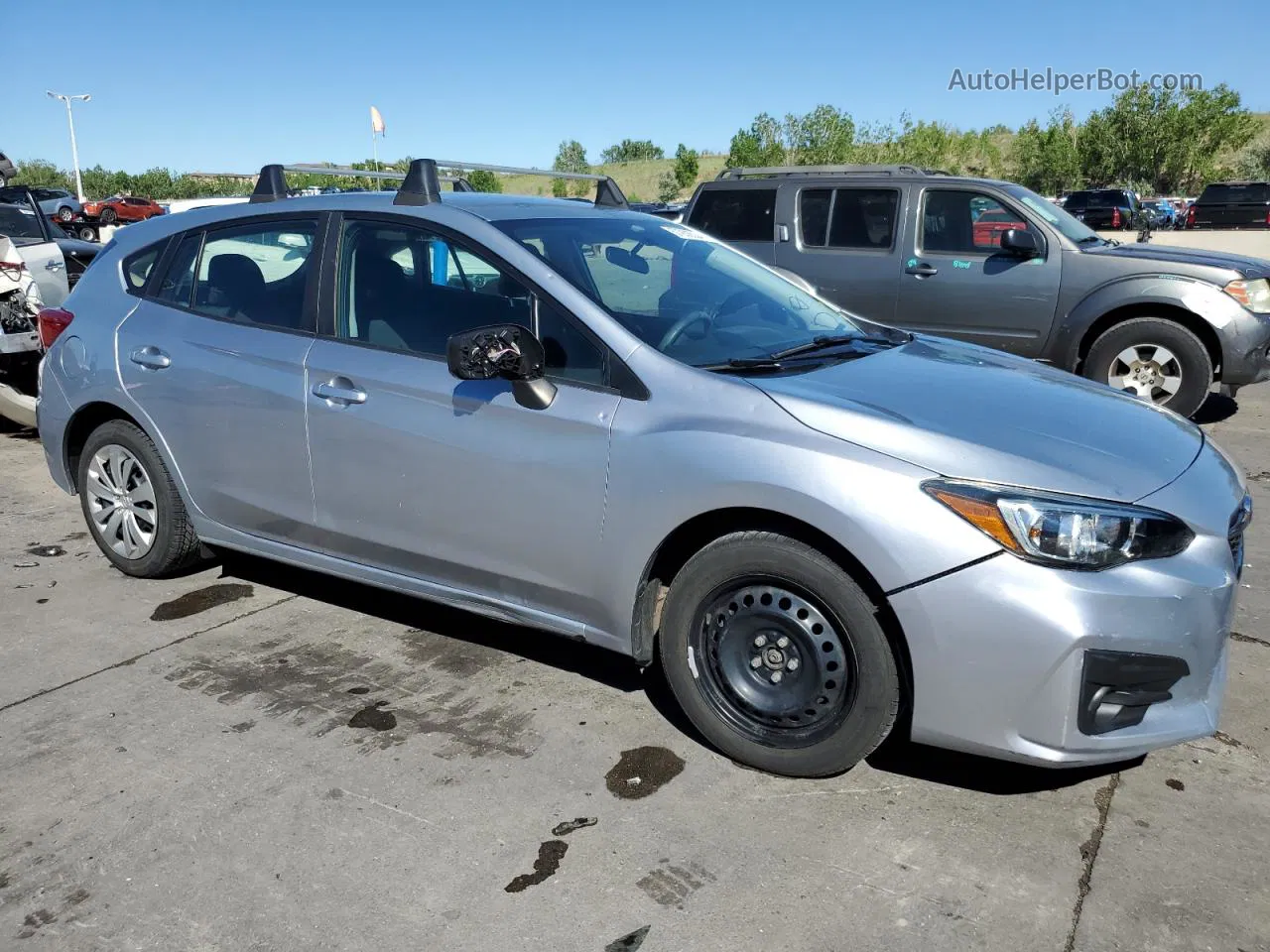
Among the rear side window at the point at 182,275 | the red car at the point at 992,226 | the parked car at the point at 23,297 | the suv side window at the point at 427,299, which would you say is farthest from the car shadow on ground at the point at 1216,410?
the parked car at the point at 23,297

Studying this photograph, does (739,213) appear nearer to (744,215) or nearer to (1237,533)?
(744,215)

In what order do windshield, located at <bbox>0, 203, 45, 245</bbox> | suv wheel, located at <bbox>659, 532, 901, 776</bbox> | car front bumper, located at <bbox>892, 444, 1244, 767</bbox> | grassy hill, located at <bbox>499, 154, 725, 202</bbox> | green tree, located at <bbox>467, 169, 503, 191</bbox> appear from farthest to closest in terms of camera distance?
grassy hill, located at <bbox>499, 154, 725, 202</bbox>, windshield, located at <bbox>0, 203, 45, 245</bbox>, green tree, located at <bbox>467, 169, 503, 191</bbox>, suv wheel, located at <bbox>659, 532, 901, 776</bbox>, car front bumper, located at <bbox>892, 444, 1244, 767</bbox>

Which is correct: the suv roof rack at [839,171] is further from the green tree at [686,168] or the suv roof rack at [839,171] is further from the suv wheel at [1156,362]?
the green tree at [686,168]

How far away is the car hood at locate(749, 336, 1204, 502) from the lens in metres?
2.87

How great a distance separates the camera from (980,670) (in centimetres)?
280

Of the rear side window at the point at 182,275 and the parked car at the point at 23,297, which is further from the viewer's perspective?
the parked car at the point at 23,297

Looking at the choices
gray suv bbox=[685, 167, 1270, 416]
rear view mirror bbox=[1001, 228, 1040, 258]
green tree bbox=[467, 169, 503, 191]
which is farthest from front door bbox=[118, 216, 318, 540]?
rear view mirror bbox=[1001, 228, 1040, 258]

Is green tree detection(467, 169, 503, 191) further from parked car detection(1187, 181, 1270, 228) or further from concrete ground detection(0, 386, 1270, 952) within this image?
parked car detection(1187, 181, 1270, 228)

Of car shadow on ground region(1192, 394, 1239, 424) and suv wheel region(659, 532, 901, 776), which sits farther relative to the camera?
car shadow on ground region(1192, 394, 1239, 424)

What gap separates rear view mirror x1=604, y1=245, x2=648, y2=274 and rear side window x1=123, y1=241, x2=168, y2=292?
2051mm

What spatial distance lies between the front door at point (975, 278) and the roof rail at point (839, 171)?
1.26 feet

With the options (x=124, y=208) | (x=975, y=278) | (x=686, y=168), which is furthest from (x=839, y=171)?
(x=686, y=168)

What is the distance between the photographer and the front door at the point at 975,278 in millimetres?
8375

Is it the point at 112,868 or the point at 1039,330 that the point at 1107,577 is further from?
the point at 1039,330
